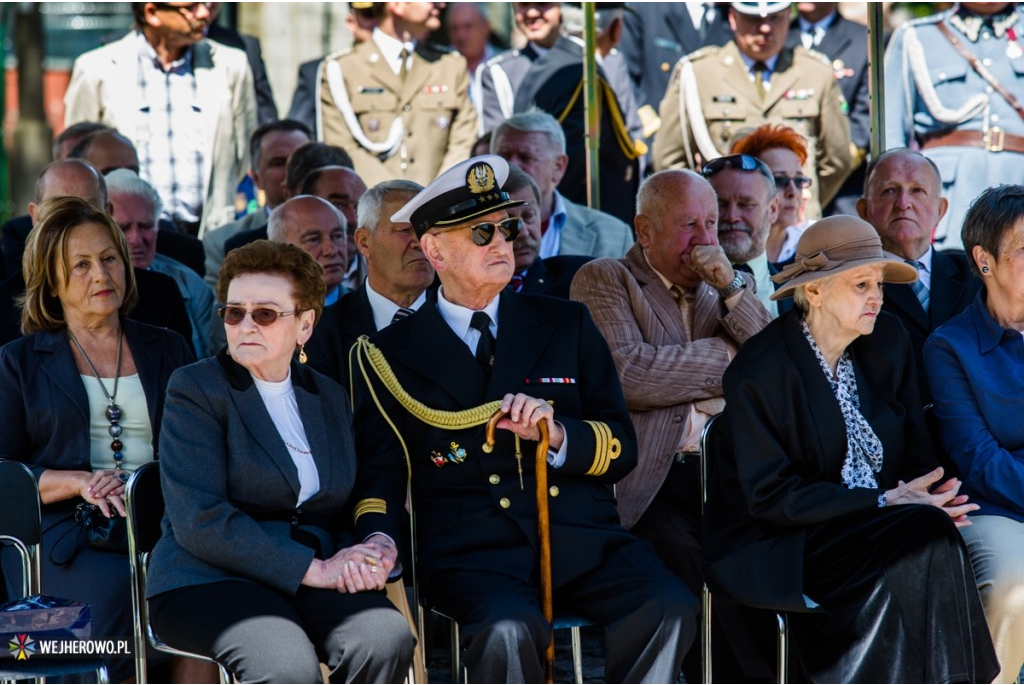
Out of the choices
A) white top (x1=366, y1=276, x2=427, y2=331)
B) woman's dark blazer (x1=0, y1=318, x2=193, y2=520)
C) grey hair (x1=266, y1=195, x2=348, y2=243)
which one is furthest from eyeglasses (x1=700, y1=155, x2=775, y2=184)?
woman's dark blazer (x1=0, y1=318, x2=193, y2=520)

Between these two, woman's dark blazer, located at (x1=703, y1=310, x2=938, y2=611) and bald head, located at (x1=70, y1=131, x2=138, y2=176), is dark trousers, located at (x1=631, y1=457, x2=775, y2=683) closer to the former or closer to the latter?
woman's dark blazer, located at (x1=703, y1=310, x2=938, y2=611)

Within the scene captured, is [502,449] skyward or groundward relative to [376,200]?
groundward

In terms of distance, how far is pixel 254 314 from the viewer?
4199mm

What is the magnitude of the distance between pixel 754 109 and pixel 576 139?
1014 mm

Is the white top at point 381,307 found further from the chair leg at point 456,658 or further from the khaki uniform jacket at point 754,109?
the khaki uniform jacket at point 754,109

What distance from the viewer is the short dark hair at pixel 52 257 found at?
16.1 feet

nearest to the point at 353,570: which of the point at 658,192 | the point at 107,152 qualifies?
the point at 658,192

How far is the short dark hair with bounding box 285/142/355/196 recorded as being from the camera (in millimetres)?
7195

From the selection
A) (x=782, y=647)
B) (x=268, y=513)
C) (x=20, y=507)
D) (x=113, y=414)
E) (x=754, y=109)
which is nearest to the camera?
(x=268, y=513)

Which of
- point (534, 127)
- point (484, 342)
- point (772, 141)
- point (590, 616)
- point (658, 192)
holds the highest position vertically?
point (534, 127)

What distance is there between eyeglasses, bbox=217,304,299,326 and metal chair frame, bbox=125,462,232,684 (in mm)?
490

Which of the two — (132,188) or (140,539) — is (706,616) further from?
(132,188)

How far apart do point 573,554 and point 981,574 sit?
1.22m

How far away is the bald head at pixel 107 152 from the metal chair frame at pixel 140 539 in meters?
3.10
